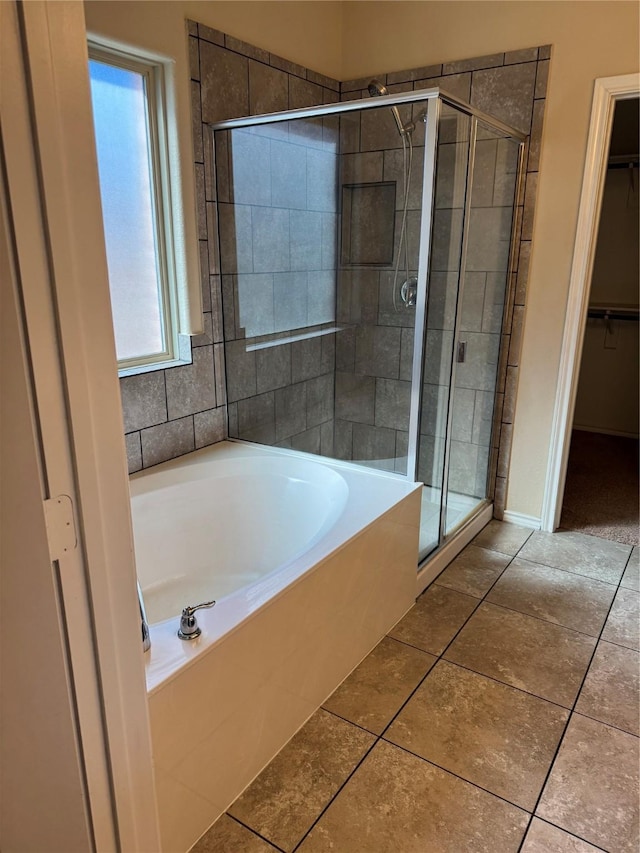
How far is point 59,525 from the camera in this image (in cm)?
86

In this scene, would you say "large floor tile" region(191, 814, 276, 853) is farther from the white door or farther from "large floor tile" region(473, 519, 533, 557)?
"large floor tile" region(473, 519, 533, 557)

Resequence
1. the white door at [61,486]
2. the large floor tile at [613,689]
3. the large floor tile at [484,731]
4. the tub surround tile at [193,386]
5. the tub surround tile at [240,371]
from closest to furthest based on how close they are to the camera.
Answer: the white door at [61,486] → the large floor tile at [484,731] → the large floor tile at [613,689] → the tub surround tile at [193,386] → the tub surround tile at [240,371]

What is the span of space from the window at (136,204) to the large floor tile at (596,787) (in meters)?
1.93

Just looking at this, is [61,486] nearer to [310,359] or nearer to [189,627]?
[189,627]

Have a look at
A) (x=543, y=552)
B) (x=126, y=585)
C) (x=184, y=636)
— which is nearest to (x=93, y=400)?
(x=126, y=585)

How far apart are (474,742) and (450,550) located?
3.56 feet

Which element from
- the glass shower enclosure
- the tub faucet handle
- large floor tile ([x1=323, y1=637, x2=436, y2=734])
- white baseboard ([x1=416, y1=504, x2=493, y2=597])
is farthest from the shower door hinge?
white baseboard ([x1=416, y1=504, x2=493, y2=597])

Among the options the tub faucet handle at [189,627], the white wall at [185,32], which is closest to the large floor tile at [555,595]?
the tub faucet handle at [189,627]

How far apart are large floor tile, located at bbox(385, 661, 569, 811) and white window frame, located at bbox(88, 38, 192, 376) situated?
1542 mm

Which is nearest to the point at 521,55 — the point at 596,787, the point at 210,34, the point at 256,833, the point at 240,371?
the point at 210,34

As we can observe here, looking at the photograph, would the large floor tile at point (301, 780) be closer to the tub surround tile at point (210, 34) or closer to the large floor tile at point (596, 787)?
the large floor tile at point (596, 787)

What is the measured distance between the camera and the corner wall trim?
2566 mm

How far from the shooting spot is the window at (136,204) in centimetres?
216

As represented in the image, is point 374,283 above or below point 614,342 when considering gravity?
above
